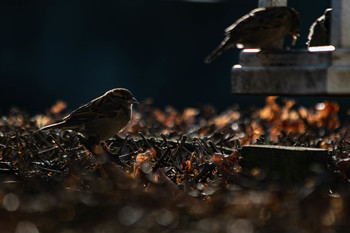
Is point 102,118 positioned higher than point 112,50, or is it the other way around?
point 102,118

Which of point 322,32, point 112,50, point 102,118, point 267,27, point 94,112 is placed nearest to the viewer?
point 267,27

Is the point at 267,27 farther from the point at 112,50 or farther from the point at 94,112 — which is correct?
the point at 112,50

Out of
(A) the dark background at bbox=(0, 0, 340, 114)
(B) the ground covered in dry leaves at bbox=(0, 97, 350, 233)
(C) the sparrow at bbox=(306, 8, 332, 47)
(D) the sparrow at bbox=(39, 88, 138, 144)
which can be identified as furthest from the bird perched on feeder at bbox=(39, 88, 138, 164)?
(A) the dark background at bbox=(0, 0, 340, 114)

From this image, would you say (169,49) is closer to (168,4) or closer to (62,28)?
(168,4)

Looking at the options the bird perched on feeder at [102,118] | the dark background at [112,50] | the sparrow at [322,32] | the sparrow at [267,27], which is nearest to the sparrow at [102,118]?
the bird perched on feeder at [102,118]

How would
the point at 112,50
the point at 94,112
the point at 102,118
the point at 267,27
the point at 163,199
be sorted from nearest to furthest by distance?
the point at 163,199, the point at 267,27, the point at 102,118, the point at 94,112, the point at 112,50

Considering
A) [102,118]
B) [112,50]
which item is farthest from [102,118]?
[112,50]

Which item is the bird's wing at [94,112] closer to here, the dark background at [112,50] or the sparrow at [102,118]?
the sparrow at [102,118]

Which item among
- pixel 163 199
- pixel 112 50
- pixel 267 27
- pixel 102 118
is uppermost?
pixel 267 27

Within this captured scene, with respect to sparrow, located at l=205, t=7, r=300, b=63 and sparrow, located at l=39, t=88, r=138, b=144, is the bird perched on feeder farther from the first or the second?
sparrow, located at l=205, t=7, r=300, b=63
